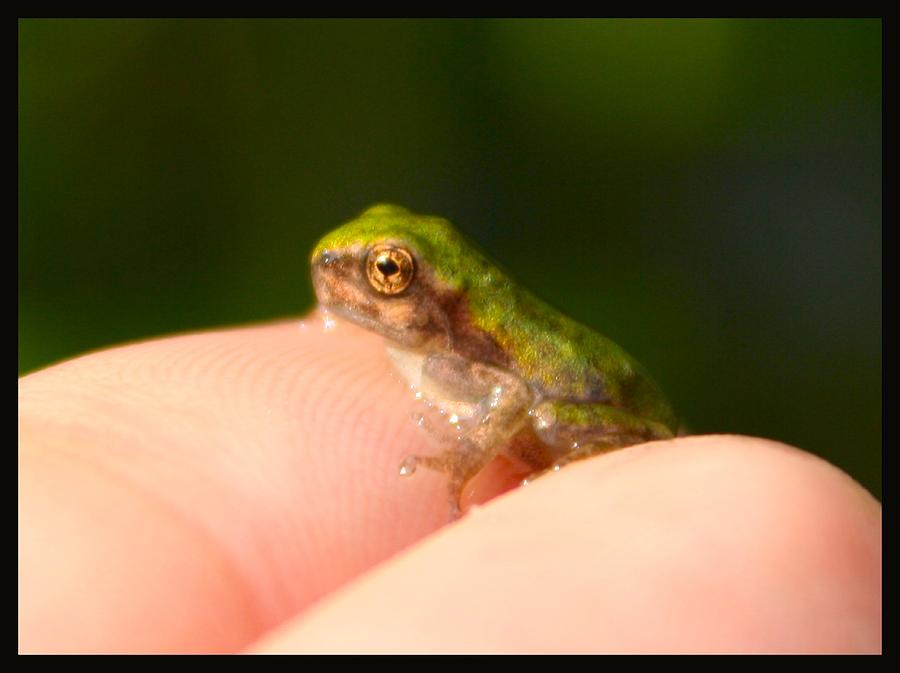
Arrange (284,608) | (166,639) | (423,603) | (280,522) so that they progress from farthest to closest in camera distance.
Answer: (280,522), (284,608), (166,639), (423,603)

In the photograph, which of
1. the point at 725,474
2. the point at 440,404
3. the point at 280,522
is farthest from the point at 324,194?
the point at 725,474

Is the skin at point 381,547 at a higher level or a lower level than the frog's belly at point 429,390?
lower

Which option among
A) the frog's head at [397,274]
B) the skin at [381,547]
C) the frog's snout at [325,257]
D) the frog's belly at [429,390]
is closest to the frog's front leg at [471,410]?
the frog's belly at [429,390]

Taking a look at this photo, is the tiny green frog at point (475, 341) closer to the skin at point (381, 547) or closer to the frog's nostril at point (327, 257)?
the frog's nostril at point (327, 257)

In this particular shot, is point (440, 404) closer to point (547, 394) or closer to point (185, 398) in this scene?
point (547, 394)

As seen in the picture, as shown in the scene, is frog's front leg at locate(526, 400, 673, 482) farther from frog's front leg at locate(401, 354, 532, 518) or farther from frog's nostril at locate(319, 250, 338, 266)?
frog's nostril at locate(319, 250, 338, 266)

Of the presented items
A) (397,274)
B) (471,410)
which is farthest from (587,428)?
(397,274)

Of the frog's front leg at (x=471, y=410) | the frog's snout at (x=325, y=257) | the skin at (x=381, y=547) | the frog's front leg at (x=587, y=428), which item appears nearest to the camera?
the skin at (x=381, y=547)
